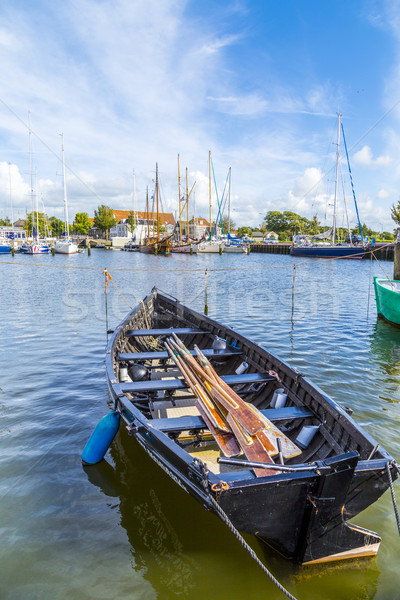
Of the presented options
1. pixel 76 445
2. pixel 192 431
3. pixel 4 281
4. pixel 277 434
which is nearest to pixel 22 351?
pixel 76 445

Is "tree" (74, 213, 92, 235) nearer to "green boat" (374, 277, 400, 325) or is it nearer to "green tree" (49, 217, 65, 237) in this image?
"green tree" (49, 217, 65, 237)

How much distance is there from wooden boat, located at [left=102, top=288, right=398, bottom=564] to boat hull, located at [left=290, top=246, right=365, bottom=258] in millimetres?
56718

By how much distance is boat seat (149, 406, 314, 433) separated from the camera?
511cm

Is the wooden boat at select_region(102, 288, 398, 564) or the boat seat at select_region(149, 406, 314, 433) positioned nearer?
the wooden boat at select_region(102, 288, 398, 564)

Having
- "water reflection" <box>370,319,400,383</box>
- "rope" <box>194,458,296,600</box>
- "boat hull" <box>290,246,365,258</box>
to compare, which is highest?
"boat hull" <box>290,246,365,258</box>

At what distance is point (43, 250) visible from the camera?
218ft

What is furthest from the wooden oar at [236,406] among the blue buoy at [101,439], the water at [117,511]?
the blue buoy at [101,439]

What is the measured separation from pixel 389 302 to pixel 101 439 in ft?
44.5

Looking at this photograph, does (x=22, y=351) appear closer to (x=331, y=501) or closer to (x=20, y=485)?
(x=20, y=485)

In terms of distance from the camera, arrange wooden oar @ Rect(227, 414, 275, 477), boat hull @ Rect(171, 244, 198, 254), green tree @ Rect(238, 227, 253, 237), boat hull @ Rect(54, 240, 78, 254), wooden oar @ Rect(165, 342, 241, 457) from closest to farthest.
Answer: wooden oar @ Rect(227, 414, 275, 477) → wooden oar @ Rect(165, 342, 241, 457) → boat hull @ Rect(54, 240, 78, 254) → boat hull @ Rect(171, 244, 198, 254) → green tree @ Rect(238, 227, 253, 237)

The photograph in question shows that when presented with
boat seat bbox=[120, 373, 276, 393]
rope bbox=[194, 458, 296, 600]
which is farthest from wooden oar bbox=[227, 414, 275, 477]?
boat seat bbox=[120, 373, 276, 393]

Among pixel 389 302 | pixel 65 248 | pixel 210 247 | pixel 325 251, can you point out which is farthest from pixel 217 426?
pixel 210 247

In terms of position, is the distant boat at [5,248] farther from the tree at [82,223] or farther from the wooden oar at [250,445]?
the wooden oar at [250,445]

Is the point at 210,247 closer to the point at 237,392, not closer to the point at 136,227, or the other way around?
the point at 136,227
